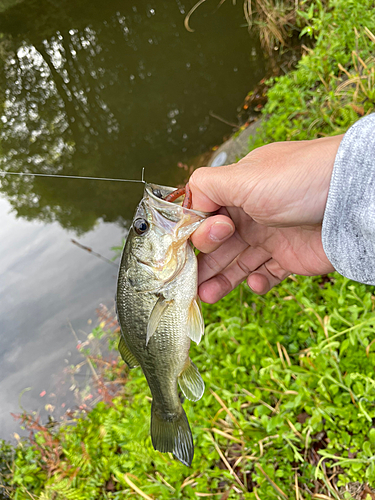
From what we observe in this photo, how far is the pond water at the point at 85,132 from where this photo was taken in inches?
245

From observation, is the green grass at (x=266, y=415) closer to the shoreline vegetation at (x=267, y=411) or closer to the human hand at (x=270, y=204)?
the shoreline vegetation at (x=267, y=411)

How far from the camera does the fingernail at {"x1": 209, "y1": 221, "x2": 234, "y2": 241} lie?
1848 mm

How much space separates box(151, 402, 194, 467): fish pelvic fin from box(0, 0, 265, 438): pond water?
367cm

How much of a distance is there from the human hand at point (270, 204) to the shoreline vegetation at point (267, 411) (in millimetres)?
645

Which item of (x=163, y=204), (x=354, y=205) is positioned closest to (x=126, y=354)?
(x=163, y=204)

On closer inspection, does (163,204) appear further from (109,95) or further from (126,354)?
(109,95)

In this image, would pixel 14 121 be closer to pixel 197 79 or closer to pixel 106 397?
pixel 197 79

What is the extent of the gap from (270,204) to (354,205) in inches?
17.3

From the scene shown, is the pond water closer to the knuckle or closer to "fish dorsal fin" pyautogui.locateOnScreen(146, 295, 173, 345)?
the knuckle

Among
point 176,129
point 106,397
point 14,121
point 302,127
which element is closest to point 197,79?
point 176,129

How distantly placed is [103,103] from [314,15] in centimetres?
673

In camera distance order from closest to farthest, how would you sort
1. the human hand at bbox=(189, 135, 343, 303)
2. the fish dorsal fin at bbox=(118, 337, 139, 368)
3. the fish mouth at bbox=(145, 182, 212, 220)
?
the human hand at bbox=(189, 135, 343, 303)
the fish mouth at bbox=(145, 182, 212, 220)
the fish dorsal fin at bbox=(118, 337, 139, 368)

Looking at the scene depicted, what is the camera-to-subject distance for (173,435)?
2.11 meters

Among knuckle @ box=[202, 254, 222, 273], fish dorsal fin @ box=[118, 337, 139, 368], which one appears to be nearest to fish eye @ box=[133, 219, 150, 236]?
knuckle @ box=[202, 254, 222, 273]
